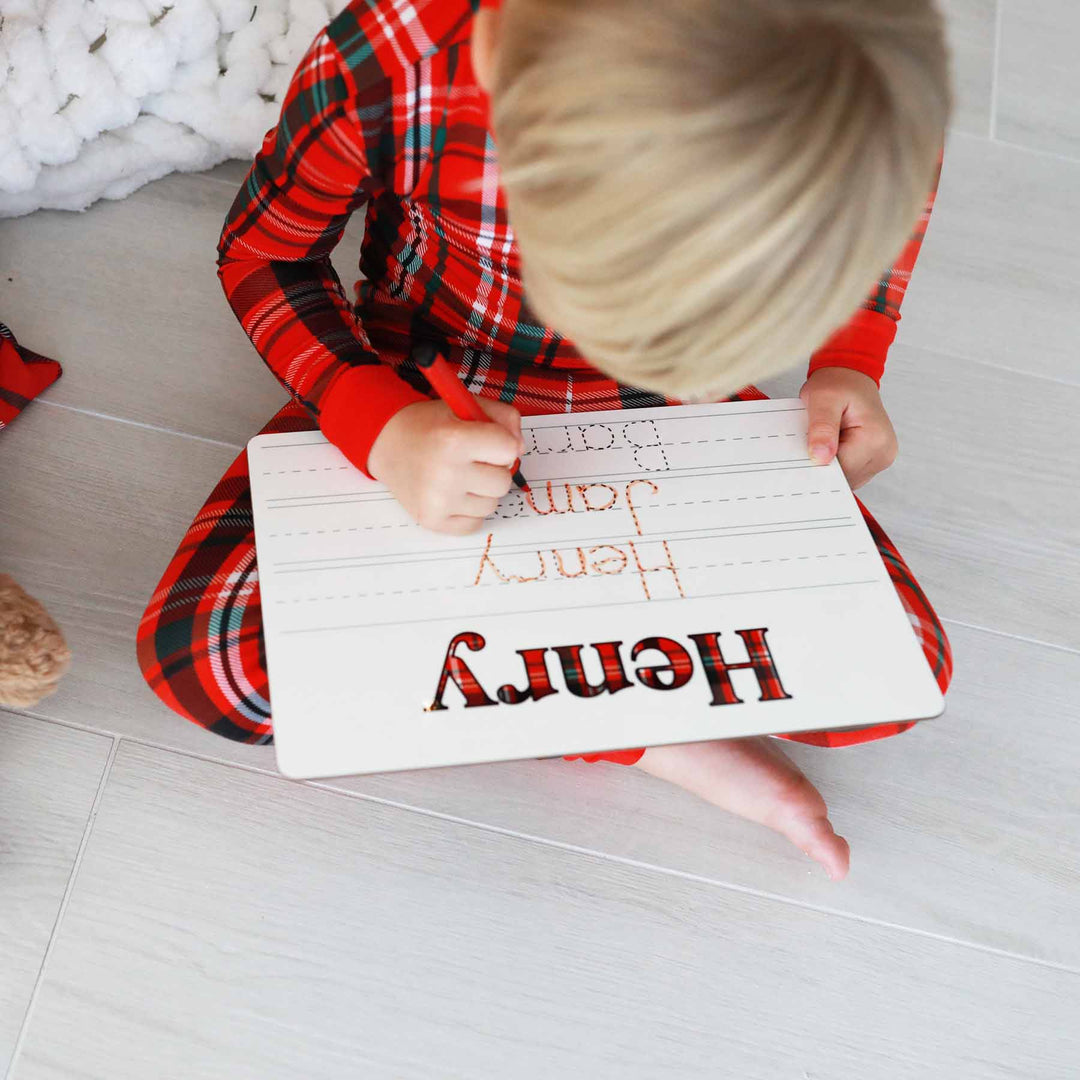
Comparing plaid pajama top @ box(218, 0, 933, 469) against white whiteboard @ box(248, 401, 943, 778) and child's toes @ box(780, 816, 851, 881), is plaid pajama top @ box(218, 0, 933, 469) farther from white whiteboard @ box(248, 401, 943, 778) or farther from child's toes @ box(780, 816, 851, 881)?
child's toes @ box(780, 816, 851, 881)

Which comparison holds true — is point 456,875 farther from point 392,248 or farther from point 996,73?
point 996,73

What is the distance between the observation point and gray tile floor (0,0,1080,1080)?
605 millimetres

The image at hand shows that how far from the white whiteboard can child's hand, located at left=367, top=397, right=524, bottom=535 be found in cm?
2

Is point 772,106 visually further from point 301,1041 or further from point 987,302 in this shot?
A: point 987,302

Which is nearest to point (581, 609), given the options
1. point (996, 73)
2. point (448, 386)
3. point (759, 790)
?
point (448, 386)

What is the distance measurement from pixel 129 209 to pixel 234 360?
0.20 metres

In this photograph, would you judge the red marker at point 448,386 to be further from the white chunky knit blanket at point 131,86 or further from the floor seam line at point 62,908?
the white chunky knit blanket at point 131,86

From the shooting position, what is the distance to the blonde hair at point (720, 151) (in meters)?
0.32

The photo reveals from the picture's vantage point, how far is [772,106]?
316mm

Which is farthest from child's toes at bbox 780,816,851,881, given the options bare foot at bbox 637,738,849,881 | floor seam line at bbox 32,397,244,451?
floor seam line at bbox 32,397,244,451

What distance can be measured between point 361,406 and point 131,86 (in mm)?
481

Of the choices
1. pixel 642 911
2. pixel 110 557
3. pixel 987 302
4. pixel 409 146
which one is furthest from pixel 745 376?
pixel 987 302

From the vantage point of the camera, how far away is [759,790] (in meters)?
0.66

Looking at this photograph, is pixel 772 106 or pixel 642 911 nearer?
pixel 772 106
